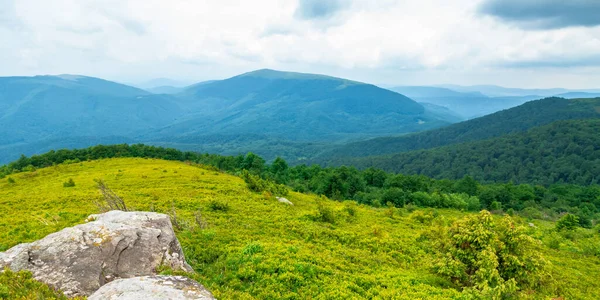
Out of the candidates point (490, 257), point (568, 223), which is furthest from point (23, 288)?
point (568, 223)

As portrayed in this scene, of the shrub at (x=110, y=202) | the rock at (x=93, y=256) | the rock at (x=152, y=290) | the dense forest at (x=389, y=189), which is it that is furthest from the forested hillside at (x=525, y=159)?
the rock at (x=152, y=290)

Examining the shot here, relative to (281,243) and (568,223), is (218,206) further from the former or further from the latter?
(568,223)

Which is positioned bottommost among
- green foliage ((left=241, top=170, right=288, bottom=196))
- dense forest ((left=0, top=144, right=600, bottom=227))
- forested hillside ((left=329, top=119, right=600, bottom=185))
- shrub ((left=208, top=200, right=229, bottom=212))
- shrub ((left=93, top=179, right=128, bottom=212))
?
forested hillside ((left=329, top=119, right=600, bottom=185))

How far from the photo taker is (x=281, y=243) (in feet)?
53.5

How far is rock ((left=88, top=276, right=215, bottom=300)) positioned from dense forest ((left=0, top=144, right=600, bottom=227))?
110ft

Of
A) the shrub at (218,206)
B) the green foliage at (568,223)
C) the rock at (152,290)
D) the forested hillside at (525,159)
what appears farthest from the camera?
the forested hillside at (525,159)

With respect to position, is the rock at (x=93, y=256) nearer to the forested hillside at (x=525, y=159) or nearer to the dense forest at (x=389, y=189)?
the dense forest at (x=389, y=189)

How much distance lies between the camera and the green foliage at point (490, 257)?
448 inches

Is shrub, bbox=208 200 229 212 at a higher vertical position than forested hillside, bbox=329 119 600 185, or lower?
Answer: higher

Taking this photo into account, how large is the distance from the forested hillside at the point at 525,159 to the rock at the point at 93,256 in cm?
15181

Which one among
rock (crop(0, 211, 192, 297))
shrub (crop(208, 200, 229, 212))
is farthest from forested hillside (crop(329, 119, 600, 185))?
rock (crop(0, 211, 192, 297))

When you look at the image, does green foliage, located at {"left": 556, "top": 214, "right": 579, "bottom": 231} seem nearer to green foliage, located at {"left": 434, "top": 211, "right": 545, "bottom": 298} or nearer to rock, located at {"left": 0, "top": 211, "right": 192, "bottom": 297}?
green foliage, located at {"left": 434, "top": 211, "right": 545, "bottom": 298}

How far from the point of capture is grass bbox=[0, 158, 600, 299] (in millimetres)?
12141

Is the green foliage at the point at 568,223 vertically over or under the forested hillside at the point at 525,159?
over
